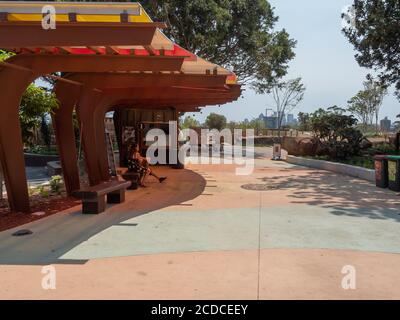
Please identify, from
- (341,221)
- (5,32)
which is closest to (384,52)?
(341,221)

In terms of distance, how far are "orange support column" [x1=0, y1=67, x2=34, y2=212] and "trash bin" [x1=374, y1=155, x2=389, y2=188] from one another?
31.1ft

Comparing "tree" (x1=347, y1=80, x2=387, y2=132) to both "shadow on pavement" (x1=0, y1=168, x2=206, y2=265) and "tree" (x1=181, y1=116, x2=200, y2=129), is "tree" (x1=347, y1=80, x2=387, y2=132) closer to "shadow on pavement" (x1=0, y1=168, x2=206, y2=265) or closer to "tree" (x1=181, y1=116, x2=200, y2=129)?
"tree" (x1=181, y1=116, x2=200, y2=129)

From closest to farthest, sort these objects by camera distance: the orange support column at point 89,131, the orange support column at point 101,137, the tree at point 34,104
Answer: the tree at point 34,104 < the orange support column at point 89,131 < the orange support column at point 101,137

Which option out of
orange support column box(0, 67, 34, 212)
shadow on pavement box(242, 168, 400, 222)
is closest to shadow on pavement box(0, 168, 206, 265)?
orange support column box(0, 67, 34, 212)

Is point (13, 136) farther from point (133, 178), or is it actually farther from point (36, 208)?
point (133, 178)

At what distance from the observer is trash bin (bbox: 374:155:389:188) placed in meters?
11.8

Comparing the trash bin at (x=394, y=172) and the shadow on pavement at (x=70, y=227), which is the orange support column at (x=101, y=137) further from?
the trash bin at (x=394, y=172)

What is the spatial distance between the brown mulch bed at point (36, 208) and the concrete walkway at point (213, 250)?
1.37 ft

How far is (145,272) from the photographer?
466 cm

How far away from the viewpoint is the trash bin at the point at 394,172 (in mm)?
11102

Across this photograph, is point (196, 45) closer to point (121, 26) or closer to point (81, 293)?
point (121, 26)

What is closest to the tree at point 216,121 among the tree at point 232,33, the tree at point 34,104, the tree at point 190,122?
the tree at point 190,122

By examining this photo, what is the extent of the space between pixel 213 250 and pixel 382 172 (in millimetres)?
8136

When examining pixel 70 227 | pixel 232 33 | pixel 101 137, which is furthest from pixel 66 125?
pixel 232 33
